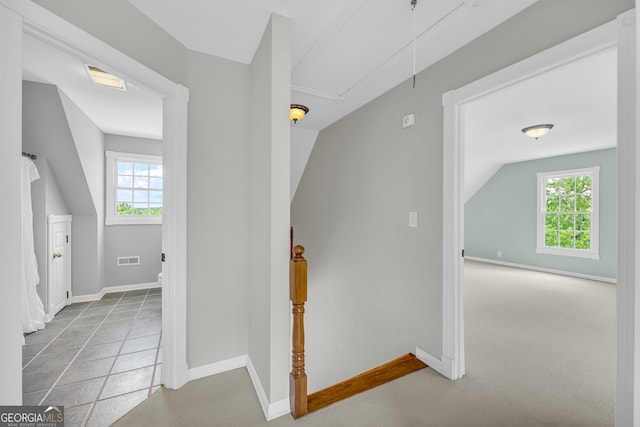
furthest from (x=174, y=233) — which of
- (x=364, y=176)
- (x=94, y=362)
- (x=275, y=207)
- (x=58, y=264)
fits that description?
(x=58, y=264)

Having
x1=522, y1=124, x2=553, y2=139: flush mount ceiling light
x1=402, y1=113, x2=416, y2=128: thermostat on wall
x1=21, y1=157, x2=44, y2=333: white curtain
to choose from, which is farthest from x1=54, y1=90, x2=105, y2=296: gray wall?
x1=522, y1=124, x2=553, y2=139: flush mount ceiling light

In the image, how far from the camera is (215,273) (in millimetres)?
2129

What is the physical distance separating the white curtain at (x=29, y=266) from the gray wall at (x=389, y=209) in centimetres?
326

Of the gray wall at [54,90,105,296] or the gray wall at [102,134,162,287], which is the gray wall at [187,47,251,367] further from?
the gray wall at [102,134,162,287]

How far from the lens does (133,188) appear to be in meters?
4.38

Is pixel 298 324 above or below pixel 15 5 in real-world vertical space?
below

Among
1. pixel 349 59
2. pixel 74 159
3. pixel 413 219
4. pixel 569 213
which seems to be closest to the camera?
pixel 349 59

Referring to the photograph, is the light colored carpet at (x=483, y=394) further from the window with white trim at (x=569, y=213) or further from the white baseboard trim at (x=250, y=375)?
the window with white trim at (x=569, y=213)

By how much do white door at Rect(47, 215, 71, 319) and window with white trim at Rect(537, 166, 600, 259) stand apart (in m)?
8.59

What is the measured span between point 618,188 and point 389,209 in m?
1.61

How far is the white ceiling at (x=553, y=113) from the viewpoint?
2.38 meters

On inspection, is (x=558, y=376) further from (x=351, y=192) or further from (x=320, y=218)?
(x=320, y=218)

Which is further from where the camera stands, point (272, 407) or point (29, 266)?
point (29, 266)

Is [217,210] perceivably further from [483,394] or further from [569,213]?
[569,213]
